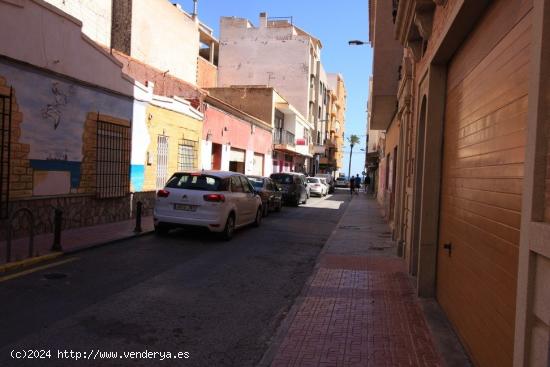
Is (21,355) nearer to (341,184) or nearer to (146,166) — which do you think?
(146,166)

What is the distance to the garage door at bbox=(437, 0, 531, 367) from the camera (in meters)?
3.39

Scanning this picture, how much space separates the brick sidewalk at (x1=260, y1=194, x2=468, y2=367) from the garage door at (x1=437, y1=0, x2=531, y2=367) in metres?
0.50

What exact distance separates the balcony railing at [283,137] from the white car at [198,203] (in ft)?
→ 87.3

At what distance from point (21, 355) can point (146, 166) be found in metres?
11.4

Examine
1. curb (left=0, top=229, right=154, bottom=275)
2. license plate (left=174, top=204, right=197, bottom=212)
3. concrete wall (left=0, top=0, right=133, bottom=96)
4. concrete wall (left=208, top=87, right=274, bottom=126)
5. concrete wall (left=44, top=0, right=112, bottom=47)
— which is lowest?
curb (left=0, top=229, right=154, bottom=275)

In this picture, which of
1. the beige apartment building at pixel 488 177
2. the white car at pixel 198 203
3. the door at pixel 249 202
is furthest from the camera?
the door at pixel 249 202

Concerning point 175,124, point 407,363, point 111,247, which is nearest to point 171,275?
point 111,247

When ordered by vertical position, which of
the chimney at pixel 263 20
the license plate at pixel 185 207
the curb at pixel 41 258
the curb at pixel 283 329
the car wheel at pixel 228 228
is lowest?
the curb at pixel 283 329

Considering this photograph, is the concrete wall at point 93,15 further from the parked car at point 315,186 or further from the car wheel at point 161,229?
the parked car at point 315,186

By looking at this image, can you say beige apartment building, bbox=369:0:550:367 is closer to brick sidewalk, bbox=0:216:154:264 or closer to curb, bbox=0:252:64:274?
curb, bbox=0:252:64:274

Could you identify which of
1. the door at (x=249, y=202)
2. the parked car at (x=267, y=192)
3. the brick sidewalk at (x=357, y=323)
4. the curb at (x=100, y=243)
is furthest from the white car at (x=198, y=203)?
the parked car at (x=267, y=192)

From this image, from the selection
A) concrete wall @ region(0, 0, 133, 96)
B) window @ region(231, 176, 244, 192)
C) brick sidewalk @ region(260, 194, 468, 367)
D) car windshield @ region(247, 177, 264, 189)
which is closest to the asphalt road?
brick sidewalk @ region(260, 194, 468, 367)

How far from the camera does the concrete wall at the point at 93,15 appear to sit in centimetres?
1962

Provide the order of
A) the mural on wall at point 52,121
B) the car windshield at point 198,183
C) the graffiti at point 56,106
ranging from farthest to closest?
1. the car windshield at point 198,183
2. the graffiti at point 56,106
3. the mural on wall at point 52,121
